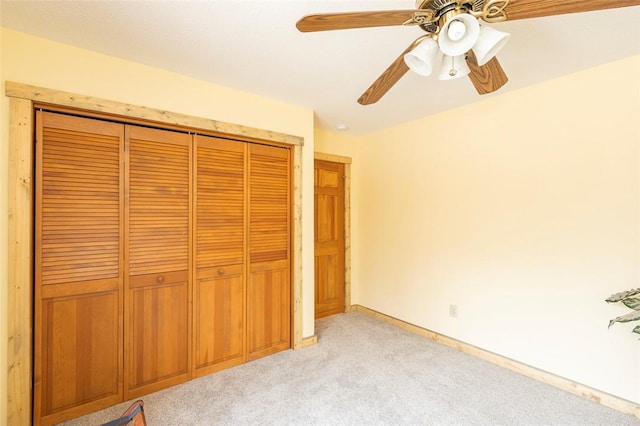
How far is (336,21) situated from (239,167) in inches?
66.2

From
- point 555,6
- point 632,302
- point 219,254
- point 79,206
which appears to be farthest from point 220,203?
point 632,302

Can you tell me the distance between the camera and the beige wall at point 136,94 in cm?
166

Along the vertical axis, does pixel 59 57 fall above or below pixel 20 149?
above

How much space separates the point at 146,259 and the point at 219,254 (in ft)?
1.76

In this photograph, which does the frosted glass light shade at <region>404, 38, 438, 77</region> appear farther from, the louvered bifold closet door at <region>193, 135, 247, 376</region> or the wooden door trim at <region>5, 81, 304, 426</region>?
the wooden door trim at <region>5, 81, 304, 426</region>

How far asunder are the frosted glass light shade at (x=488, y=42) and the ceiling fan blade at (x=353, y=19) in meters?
0.29

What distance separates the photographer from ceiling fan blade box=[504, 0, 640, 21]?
3.19 feet

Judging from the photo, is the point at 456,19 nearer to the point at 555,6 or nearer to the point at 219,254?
the point at 555,6

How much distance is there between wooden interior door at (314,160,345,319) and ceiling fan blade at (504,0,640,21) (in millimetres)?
2733

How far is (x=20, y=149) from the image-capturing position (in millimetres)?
1680

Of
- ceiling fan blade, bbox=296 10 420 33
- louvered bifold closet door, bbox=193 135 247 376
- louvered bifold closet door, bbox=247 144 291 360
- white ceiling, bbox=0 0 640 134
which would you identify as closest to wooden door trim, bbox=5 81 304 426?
white ceiling, bbox=0 0 640 134

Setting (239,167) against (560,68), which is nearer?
(560,68)

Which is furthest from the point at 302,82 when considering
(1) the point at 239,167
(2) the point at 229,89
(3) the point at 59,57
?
(3) the point at 59,57

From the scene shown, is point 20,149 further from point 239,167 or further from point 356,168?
point 356,168
